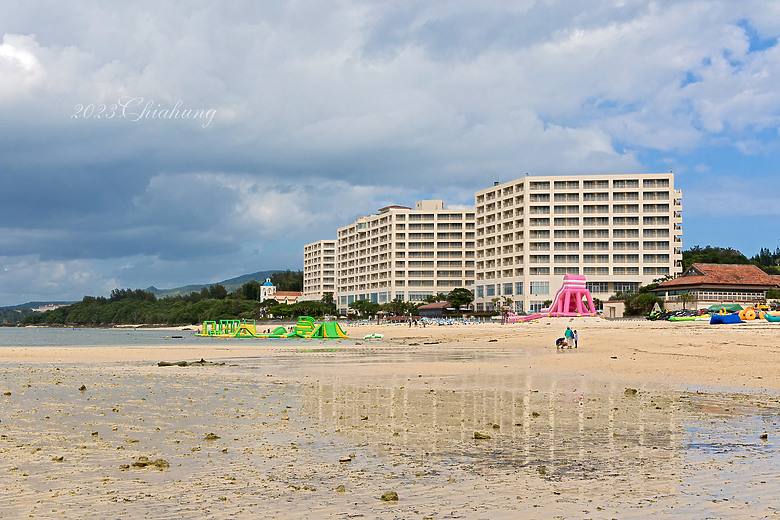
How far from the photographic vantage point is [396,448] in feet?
37.1

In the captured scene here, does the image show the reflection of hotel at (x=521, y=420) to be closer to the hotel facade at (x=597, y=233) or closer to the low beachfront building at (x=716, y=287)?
the low beachfront building at (x=716, y=287)

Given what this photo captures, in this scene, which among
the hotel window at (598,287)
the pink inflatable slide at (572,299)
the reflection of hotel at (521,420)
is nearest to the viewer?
the reflection of hotel at (521,420)

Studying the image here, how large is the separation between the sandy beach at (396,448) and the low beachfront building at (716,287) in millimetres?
100634

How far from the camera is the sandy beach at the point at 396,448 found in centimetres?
795

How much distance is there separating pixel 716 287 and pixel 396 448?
119m

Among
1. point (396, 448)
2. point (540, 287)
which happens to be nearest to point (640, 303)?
point (540, 287)

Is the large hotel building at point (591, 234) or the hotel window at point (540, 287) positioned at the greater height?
the large hotel building at point (591, 234)

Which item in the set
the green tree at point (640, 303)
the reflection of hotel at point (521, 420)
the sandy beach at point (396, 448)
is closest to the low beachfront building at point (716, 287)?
the green tree at point (640, 303)

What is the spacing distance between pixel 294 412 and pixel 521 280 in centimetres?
14096

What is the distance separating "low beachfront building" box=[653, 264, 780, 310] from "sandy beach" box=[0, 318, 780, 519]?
330ft

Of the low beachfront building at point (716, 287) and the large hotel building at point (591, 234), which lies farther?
the large hotel building at point (591, 234)

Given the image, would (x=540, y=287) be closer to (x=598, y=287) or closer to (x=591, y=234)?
(x=598, y=287)

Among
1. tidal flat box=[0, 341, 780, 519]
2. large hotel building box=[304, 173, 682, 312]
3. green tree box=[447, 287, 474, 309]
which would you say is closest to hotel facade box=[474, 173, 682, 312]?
large hotel building box=[304, 173, 682, 312]

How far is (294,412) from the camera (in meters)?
15.6
